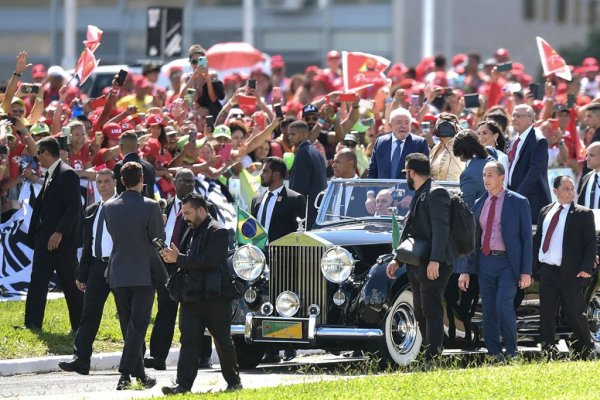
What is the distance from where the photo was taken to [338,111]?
21641mm

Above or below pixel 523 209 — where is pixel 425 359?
below

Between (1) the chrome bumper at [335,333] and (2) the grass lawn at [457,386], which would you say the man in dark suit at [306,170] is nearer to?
(1) the chrome bumper at [335,333]

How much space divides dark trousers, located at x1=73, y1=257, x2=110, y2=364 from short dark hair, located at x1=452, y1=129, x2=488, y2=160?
11.0 feet

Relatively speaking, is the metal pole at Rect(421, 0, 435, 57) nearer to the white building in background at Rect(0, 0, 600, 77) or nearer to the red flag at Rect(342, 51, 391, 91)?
the white building in background at Rect(0, 0, 600, 77)

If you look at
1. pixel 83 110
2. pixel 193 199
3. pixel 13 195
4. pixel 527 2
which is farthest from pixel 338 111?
pixel 527 2

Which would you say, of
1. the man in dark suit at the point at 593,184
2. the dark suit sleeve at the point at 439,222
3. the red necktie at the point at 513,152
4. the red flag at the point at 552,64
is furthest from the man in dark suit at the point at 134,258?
the red flag at the point at 552,64

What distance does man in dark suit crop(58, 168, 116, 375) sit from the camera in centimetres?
1424

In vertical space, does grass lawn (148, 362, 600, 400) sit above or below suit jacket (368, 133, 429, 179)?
below

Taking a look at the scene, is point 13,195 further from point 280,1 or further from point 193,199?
point 280,1

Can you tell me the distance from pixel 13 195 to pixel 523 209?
6.75m

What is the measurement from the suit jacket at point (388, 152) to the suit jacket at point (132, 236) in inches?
160

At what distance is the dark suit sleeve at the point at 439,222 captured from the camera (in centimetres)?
1366

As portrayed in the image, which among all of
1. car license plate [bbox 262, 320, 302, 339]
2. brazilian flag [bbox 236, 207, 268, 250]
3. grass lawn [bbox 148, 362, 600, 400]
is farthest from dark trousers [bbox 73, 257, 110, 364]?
grass lawn [bbox 148, 362, 600, 400]

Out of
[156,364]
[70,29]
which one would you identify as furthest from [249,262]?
[70,29]
